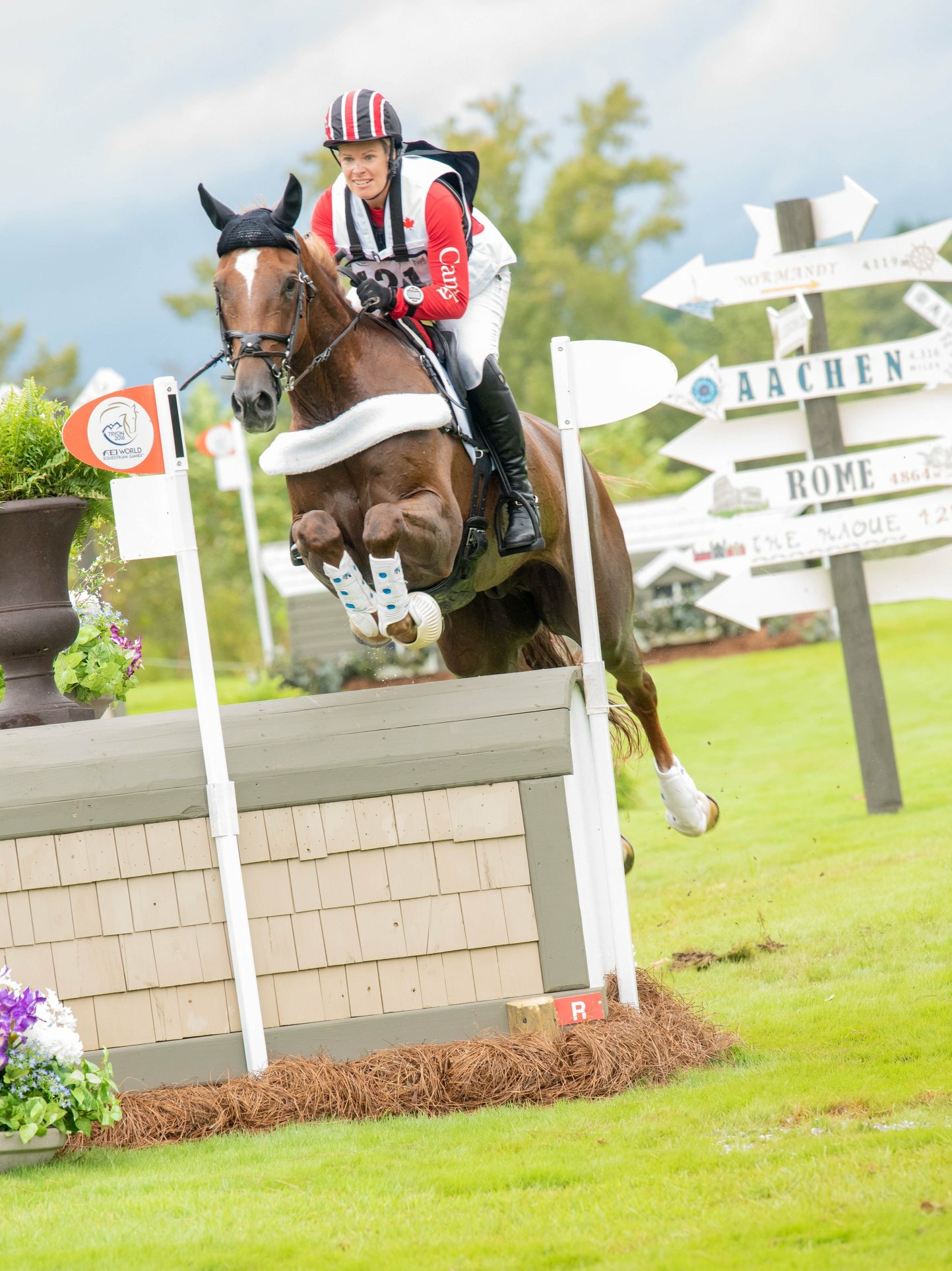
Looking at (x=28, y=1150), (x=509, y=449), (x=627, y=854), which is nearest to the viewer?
(x=28, y=1150)

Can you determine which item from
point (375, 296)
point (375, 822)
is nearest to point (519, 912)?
point (375, 822)

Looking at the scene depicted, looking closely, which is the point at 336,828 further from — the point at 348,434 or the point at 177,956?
the point at 348,434

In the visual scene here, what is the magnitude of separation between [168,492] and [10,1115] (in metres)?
1.49

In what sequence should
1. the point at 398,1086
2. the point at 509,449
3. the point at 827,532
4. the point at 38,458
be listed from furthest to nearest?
1. the point at 827,532
2. the point at 509,449
3. the point at 38,458
4. the point at 398,1086

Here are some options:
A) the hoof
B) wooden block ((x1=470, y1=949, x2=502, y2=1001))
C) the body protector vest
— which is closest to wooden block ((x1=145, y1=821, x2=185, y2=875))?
wooden block ((x1=470, y1=949, x2=502, y2=1001))

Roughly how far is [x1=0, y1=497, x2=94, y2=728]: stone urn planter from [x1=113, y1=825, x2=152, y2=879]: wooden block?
519mm

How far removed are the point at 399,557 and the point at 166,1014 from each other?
129cm

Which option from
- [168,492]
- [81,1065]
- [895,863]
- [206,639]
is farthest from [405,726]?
[895,863]

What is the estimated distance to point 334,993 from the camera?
3.59 meters

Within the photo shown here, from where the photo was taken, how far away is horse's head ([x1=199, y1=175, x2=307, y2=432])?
3.28m

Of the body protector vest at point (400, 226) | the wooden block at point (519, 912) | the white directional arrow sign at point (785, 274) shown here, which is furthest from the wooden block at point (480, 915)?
the white directional arrow sign at point (785, 274)

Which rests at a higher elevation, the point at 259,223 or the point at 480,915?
the point at 259,223

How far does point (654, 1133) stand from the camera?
3074 millimetres

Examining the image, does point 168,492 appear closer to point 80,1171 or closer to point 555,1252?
point 80,1171
